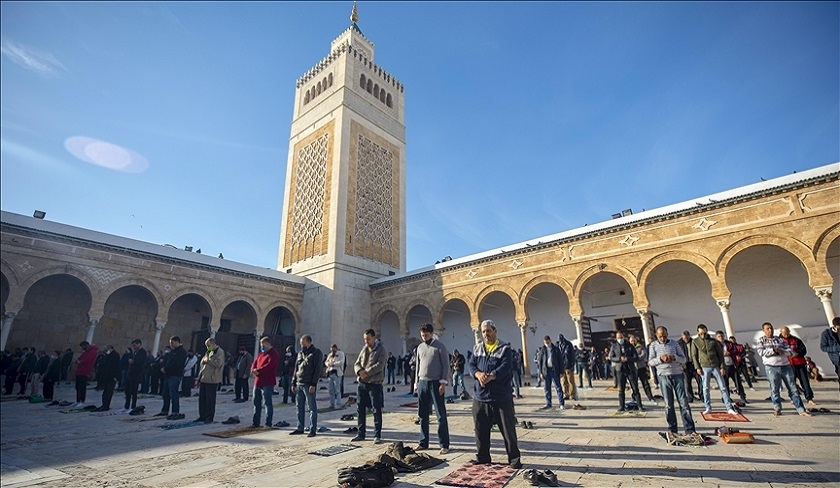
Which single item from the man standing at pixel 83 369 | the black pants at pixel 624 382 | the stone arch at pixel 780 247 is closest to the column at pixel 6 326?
the man standing at pixel 83 369

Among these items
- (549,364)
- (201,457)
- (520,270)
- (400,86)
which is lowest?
(201,457)

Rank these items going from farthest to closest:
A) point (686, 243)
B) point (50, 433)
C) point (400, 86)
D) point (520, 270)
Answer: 1. point (400, 86)
2. point (520, 270)
3. point (686, 243)
4. point (50, 433)

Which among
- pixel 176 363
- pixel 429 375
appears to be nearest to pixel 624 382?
pixel 429 375

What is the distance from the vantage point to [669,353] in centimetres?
502

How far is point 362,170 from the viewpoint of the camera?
77.0ft

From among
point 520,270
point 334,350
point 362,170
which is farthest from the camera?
point 362,170

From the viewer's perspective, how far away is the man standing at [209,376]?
6.72m

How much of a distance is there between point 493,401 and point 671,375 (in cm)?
263

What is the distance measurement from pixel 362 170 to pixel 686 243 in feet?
54.9

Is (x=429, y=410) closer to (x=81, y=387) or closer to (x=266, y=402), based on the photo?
(x=266, y=402)

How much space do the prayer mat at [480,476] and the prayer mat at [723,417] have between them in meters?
4.15

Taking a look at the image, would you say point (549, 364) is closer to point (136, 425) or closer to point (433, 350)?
point (433, 350)

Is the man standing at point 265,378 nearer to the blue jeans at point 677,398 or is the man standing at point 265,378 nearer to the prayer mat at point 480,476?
the prayer mat at point 480,476

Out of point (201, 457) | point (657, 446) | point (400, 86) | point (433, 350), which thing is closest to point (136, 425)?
point (201, 457)
